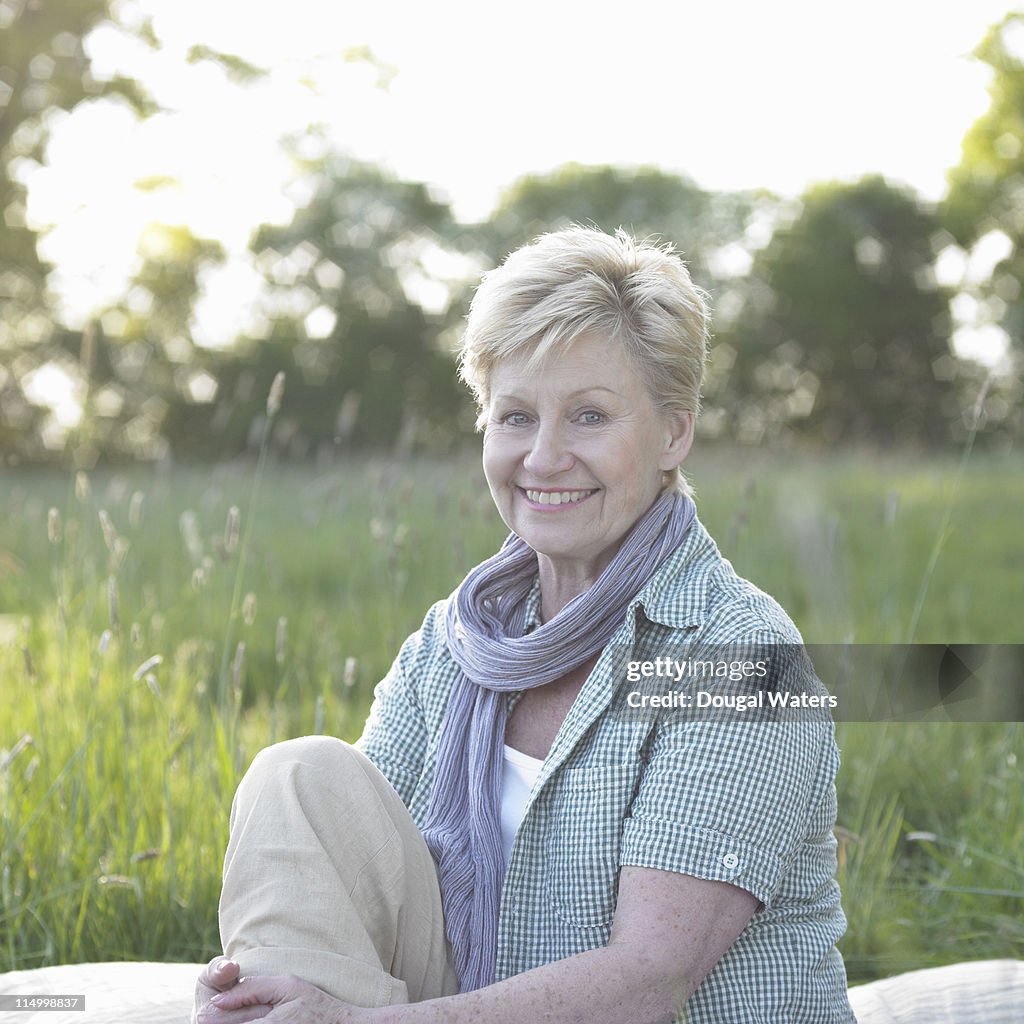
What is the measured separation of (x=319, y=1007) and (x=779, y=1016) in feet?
2.08

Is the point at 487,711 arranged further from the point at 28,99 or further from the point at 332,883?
the point at 28,99

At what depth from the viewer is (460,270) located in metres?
22.3

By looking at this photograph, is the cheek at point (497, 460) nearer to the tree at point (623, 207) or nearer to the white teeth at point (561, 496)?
the white teeth at point (561, 496)

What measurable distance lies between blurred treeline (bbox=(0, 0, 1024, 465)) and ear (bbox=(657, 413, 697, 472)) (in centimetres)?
1371

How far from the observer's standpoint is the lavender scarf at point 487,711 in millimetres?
1876

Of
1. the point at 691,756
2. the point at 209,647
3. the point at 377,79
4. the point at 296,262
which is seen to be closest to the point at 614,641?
the point at 691,756

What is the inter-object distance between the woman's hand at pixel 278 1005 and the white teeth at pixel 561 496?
798mm

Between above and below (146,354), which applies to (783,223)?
above

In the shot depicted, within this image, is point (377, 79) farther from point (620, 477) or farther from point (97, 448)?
point (620, 477)

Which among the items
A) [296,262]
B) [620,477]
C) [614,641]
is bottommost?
[614,641]

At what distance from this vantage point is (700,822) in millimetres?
1618

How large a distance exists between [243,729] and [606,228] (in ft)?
56.6

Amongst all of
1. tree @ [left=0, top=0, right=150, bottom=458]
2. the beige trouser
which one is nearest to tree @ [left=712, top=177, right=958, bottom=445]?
tree @ [left=0, top=0, right=150, bottom=458]

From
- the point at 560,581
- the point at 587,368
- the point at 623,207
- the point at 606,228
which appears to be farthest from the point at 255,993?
the point at 623,207
